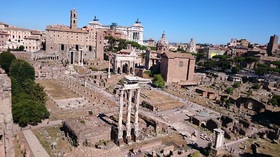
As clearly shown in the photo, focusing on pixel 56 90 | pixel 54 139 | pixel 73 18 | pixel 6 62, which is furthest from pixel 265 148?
pixel 73 18

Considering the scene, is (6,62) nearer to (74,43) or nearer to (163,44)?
(74,43)

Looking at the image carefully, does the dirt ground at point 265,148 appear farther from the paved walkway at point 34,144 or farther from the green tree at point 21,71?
the green tree at point 21,71

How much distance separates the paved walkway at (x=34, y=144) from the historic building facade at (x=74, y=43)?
48.2m

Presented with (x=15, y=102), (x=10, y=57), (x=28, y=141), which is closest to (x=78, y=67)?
(x=10, y=57)

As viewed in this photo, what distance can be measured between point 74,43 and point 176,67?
37929 mm

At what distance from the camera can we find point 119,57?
69.4 meters

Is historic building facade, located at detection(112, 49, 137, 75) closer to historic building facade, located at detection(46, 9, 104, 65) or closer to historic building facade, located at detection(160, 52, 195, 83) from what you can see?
historic building facade, located at detection(160, 52, 195, 83)

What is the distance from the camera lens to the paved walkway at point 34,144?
81.7 feet

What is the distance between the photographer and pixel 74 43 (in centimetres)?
8300

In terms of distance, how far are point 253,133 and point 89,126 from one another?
78.6 feet

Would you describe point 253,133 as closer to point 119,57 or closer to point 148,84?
point 148,84

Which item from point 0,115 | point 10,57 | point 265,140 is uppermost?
point 10,57

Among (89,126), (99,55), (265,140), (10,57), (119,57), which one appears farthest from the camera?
(99,55)

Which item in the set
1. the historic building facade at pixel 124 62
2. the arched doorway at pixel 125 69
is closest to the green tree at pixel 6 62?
the historic building facade at pixel 124 62
